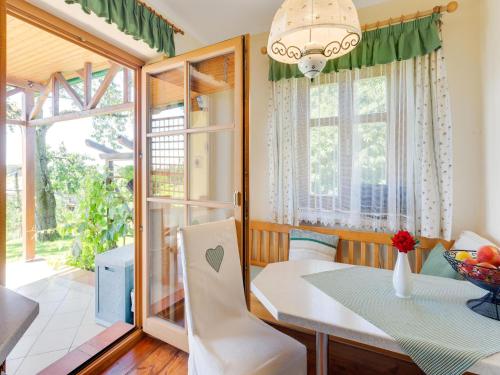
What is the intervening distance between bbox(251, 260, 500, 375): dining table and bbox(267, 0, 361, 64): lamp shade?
3.59 feet

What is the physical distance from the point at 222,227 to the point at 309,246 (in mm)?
980

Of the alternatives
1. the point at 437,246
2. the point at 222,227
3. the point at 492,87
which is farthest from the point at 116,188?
the point at 492,87

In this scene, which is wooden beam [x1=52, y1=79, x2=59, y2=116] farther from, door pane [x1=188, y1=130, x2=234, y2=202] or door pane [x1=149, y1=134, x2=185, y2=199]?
door pane [x1=188, y1=130, x2=234, y2=202]

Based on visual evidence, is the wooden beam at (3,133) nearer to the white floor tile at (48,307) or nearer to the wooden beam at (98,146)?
the white floor tile at (48,307)

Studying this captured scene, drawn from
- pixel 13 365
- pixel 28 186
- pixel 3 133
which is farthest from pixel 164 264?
pixel 28 186

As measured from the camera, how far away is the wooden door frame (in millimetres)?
1248

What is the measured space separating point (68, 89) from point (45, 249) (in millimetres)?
2222

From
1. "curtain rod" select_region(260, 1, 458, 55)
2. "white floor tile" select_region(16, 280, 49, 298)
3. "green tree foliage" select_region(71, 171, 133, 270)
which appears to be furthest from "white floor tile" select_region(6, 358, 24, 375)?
"curtain rod" select_region(260, 1, 458, 55)

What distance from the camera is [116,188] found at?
3.21 m

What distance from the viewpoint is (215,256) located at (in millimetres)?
1501

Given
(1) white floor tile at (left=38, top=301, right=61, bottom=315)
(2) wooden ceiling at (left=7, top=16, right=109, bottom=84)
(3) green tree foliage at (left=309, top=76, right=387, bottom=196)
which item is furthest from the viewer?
(1) white floor tile at (left=38, top=301, right=61, bottom=315)

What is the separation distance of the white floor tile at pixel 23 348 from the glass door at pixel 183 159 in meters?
0.91

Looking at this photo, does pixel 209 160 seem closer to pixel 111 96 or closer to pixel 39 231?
pixel 111 96

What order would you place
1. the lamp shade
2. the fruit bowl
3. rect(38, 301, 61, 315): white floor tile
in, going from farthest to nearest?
Answer: 1. rect(38, 301, 61, 315): white floor tile
2. the lamp shade
3. the fruit bowl
